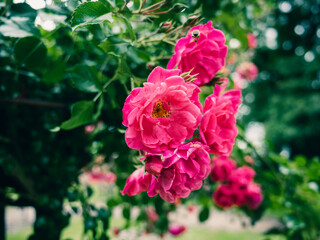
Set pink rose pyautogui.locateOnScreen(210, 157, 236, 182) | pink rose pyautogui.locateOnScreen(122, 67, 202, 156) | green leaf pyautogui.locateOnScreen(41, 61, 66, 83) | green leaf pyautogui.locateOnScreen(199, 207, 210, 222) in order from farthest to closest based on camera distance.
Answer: green leaf pyautogui.locateOnScreen(199, 207, 210, 222) → pink rose pyautogui.locateOnScreen(210, 157, 236, 182) → green leaf pyautogui.locateOnScreen(41, 61, 66, 83) → pink rose pyautogui.locateOnScreen(122, 67, 202, 156)

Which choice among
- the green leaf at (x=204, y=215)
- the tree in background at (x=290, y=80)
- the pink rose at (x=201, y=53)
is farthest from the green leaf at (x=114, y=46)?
the tree in background at (x=290, y=80)

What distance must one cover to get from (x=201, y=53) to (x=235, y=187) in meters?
0.96

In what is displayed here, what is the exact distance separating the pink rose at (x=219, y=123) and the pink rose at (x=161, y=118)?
0.11 ft

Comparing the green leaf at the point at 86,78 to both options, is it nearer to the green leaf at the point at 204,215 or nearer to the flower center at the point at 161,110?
the flower center at the point at 161,110

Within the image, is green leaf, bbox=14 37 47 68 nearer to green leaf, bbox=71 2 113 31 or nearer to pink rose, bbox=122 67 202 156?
green leaf, bbox=71 2 113 31

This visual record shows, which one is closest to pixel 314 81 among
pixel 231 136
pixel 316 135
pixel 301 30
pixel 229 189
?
pixel 316 135

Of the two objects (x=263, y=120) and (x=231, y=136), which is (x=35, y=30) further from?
(x=263, y=120)

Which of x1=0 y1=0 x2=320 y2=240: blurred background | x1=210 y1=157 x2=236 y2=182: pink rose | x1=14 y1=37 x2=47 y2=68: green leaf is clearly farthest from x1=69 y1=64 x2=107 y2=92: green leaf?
x1=210 y1=157 x2=236 y2=182: pink rose

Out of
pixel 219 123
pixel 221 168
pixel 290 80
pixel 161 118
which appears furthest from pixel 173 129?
pixel 290 80

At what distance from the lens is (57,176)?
116cm

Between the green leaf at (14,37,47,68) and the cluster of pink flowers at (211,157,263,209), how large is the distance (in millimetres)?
930

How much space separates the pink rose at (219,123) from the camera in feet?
1.79

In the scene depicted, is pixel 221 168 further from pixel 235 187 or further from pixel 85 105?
pixel 85 105

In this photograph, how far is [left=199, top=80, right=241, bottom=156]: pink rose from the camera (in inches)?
21.5
